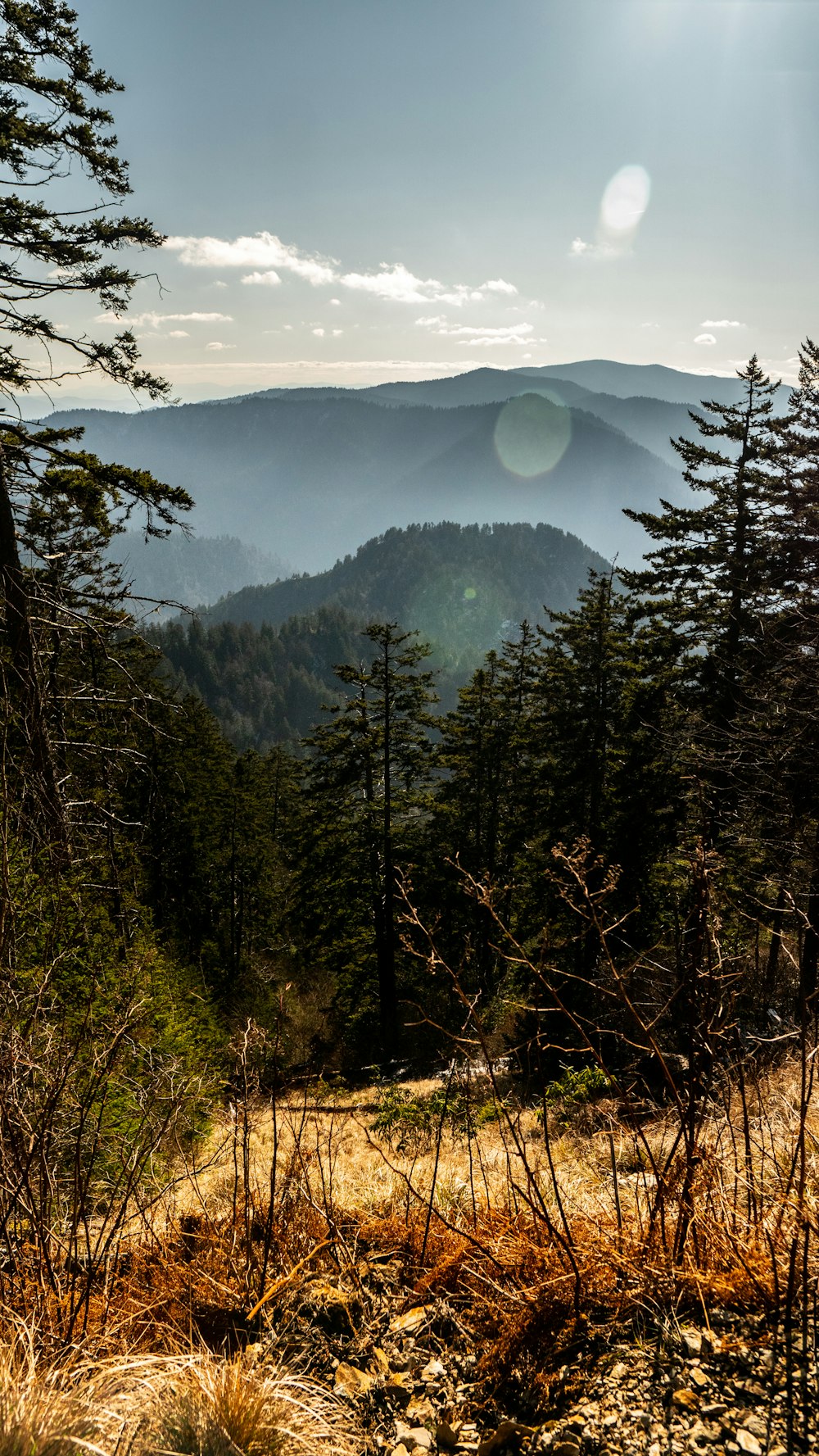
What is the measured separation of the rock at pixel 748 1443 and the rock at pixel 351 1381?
1027mm

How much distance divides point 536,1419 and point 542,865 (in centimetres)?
1701

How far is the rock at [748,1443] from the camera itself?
5.13ft

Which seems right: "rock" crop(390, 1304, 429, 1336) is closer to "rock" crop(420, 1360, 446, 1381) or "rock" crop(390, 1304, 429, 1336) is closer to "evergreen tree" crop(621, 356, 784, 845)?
"rock" crop(420, 1360, 446, 1381)

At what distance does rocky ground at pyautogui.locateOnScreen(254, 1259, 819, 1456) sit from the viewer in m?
1.68

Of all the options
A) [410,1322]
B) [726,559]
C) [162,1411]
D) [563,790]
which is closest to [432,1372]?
[410,1322]

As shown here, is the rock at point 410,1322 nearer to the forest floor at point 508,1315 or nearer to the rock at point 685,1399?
the forest floor at point 508,1315

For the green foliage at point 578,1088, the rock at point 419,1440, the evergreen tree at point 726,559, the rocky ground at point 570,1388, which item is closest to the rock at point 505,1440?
the rocky ground at point 570,1388

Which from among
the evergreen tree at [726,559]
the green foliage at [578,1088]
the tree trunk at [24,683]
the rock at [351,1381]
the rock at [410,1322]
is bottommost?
the green foliage at [578,1088]

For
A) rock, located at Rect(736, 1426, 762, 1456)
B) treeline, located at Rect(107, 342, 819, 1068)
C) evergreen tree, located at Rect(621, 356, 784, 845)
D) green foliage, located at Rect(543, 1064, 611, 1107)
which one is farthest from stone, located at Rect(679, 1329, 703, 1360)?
evergreen tree, located at Rect(621, 356, 784, 845)

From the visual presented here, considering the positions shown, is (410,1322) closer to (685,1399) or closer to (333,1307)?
(333,1307)

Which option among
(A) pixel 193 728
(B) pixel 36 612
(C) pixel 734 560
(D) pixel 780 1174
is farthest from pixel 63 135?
(A) pixel 193 728

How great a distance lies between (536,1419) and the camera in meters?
1.86

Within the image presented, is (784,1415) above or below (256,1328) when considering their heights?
above

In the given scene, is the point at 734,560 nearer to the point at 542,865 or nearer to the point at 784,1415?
the point at 542,865
